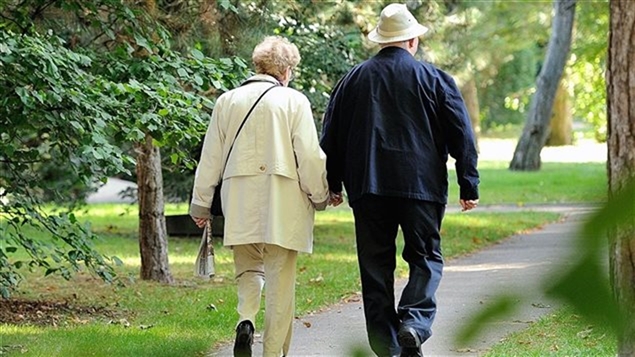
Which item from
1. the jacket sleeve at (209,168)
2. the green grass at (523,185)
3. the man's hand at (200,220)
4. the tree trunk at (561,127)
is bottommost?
the tree trunk at (561,127)

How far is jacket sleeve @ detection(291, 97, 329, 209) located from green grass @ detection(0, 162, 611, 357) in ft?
3.18

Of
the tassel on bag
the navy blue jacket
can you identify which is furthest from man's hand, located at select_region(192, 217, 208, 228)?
the navy blue jacket

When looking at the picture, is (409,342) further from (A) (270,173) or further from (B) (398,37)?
(B) (398,37)

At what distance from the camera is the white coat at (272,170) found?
22.3ft

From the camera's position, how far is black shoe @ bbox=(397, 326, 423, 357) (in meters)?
6.66

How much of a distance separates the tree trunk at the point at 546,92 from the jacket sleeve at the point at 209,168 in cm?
2484

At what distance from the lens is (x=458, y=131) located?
673cm

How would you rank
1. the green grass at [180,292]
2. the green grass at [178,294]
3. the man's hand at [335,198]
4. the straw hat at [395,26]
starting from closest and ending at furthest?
the green grass at [180,292], the straw hat at [395,26], the man's hand at [335,198], the green grass at [178,294]

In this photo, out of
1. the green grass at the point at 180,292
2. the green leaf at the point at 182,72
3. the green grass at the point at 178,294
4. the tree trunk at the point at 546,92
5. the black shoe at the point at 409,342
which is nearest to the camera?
the green grass at the point at 180,292

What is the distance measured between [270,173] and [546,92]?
26.6 m

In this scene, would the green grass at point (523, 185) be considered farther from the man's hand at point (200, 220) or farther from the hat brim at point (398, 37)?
the man's hand at point (200, 220)

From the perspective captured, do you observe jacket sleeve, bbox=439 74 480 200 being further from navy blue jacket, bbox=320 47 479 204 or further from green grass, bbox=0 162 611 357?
green grass, bbox=0 162 611 357

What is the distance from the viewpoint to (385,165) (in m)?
6.67

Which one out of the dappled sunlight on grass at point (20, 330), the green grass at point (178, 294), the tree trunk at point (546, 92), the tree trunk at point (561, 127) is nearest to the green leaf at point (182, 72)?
the green grass at point (178, 294)
